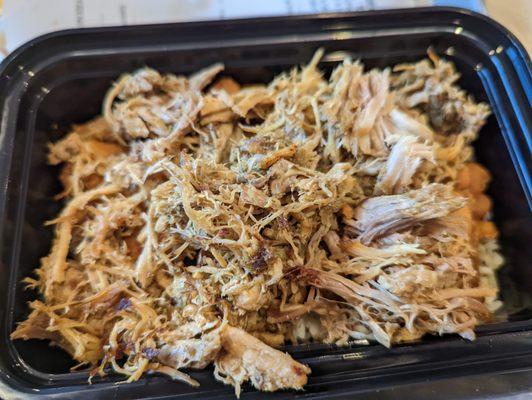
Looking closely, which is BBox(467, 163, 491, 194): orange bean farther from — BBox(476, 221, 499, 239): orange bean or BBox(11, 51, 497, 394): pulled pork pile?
BBox(476, 221, 499, 239): orange bean

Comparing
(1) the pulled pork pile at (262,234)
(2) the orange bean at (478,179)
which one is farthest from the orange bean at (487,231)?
(2) the orange bean at (478,179)

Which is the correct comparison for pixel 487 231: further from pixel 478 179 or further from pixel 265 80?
pixel 265 80

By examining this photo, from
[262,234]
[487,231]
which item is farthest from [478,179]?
[262,234]

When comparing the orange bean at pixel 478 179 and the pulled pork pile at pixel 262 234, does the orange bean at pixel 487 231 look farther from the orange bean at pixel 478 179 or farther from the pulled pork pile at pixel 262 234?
the orange bean at pixel 478 179

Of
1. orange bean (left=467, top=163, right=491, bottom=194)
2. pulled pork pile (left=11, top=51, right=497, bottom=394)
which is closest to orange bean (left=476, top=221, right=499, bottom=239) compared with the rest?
pulled pork pile (left=11, top=51, right=497, bottom=394)

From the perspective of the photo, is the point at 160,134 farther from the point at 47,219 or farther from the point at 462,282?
the point at 462,282

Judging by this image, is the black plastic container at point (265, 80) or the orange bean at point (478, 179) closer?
the black plastic container at point (265, 80)

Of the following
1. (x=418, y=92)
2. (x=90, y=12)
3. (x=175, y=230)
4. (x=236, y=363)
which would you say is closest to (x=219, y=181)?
(x=175, y=230)
